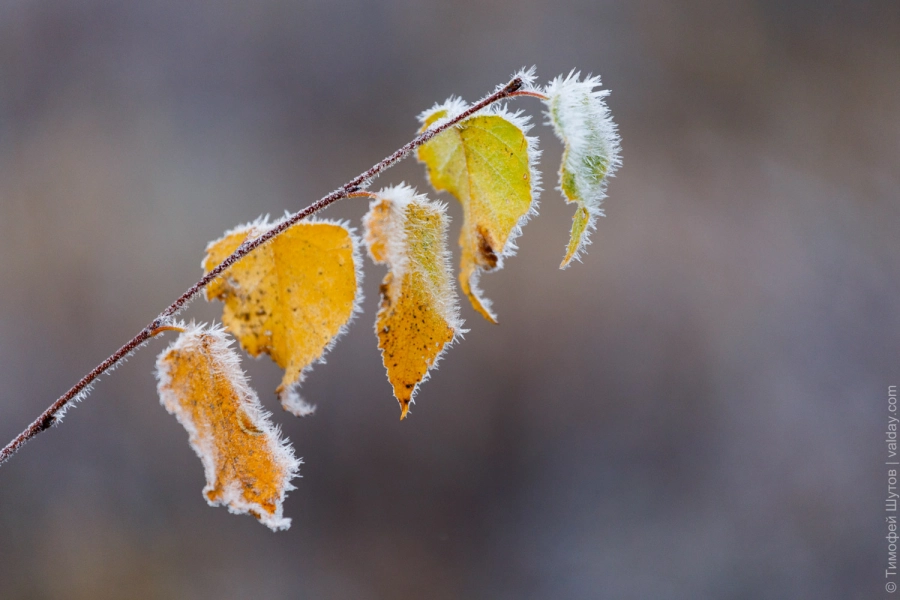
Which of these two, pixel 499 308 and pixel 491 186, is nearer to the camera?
pixel 491 186

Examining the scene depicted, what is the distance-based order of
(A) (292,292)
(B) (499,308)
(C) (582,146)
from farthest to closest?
1. (B) (499,308)
2. (A) (292,292)
3. (C) (582,146)

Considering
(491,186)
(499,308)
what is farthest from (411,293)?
(499,308)

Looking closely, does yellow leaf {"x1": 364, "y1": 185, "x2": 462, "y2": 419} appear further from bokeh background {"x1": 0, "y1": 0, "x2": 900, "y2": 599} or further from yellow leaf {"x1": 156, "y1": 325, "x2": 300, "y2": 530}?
bokeh background {"x1": 0, "y1": 0, "x2": 900, "y2": 599}

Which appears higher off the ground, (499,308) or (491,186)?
(499,308)

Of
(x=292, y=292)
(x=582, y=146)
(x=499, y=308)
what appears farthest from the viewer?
(x=499, y=308)

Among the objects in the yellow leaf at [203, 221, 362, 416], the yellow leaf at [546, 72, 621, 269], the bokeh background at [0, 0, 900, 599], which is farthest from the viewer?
the bokeh background at [0, 0, 900, 599]

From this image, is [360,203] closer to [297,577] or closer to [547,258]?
[547,258]

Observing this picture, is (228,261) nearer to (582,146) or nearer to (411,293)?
(411,293)

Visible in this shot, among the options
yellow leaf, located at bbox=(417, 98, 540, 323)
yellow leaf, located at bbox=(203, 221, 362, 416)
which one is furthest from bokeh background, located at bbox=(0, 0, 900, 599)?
yellow leaf, located at bbox=(417, 98, 540, 323)
